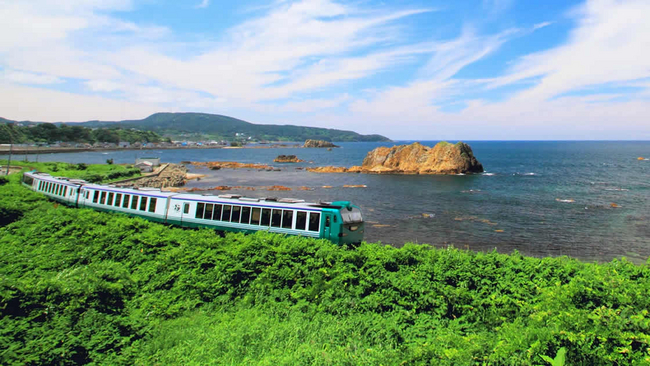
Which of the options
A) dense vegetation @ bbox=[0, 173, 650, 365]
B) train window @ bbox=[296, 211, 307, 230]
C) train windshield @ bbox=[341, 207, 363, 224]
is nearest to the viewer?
dense vegetation @ bbox=[0, 173, 650, 365]

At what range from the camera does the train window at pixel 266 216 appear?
69.4ft

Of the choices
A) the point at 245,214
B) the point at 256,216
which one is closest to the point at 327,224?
the point at 256,216

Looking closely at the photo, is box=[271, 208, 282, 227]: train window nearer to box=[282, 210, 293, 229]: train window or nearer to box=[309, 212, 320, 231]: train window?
box=[282, 210, 293, 229]: train window

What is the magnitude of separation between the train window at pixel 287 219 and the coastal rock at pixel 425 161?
71.0 meters

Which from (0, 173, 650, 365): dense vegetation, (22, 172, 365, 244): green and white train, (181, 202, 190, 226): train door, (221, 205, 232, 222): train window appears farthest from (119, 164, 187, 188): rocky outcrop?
(0, 173, 650, 365): dense vegetation

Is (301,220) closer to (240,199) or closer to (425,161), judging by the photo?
(240,199)

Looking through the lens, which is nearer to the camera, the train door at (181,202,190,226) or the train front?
the train front

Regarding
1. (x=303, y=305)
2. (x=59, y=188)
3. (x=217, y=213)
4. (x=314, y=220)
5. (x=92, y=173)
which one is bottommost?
(x=92, y=173)

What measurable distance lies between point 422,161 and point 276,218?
7509 centimetres

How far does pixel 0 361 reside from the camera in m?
6.21

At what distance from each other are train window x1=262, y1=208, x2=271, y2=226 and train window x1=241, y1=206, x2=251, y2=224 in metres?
1.03

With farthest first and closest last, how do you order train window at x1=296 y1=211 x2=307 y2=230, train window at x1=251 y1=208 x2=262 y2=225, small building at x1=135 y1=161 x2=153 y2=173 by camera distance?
small building at x1=135 y1=161 x2=153 y2=173
train window at x1=251 y1=208 x2=262 y2=225
train window at x1=296 y1=211 x2=307 y2=230

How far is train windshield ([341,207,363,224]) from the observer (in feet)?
63.7

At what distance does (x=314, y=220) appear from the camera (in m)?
19.7
